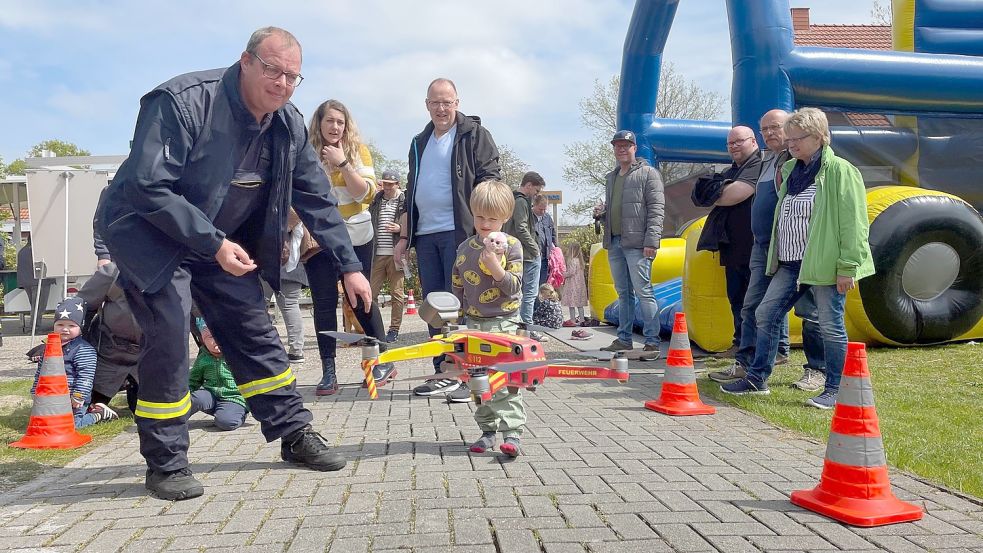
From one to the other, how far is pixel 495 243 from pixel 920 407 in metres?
3.10

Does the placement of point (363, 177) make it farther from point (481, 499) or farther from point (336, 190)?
point (481, 499)

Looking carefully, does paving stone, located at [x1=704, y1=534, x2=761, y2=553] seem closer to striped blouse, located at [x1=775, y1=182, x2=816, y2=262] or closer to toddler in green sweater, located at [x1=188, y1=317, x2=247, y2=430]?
striped blouse, located at [x1=775, y1=182, x2=816, y2=262]

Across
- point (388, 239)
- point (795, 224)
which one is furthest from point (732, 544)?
point (388, 239)

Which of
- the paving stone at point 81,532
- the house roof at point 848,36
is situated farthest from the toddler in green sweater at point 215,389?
the house roof at point 848,36

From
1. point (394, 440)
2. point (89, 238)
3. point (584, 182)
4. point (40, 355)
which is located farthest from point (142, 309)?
point (584, 182)

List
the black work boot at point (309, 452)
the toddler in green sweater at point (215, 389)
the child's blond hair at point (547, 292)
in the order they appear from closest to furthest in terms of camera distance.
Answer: the black work boot at point (309, 452), the toddler in green sweater at point (215, 389), the child's blond hair at point (547, 292)

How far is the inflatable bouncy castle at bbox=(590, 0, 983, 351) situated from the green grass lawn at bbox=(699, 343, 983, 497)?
443 millimetres

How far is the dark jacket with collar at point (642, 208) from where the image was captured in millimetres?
7457

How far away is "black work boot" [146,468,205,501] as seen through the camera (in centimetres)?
322

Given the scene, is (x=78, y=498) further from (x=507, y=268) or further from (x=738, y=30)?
(x=738, y=30)

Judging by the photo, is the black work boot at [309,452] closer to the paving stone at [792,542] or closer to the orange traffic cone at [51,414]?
the orange traffic cone at [51,414]

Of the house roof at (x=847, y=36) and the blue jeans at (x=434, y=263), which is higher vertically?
the house roof at (x=847, y=36)

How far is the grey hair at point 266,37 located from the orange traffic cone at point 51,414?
2.50 meters

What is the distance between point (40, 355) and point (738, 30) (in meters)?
8.13
